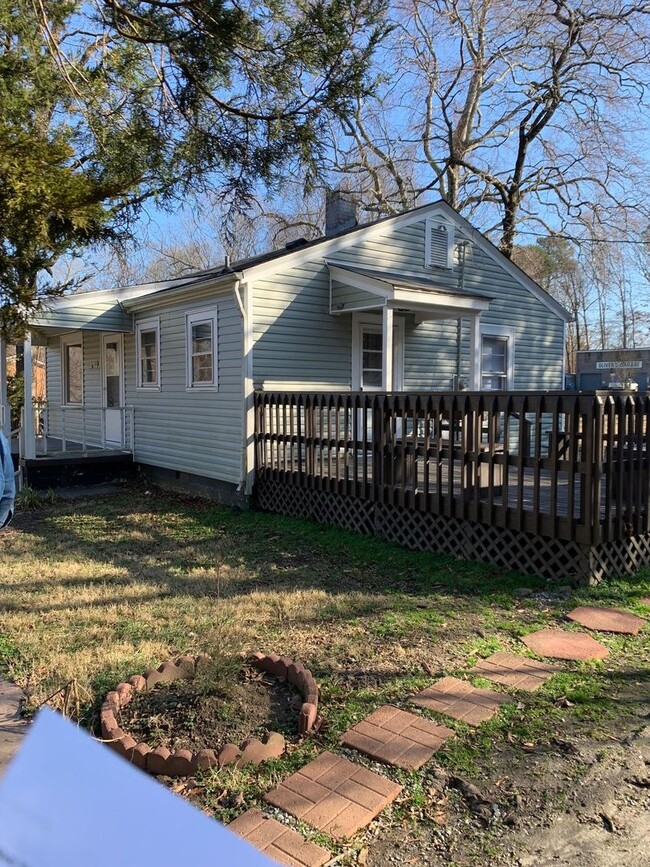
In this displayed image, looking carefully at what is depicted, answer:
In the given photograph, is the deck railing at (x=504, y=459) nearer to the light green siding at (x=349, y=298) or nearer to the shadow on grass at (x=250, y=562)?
the shadow on grass at (x=250, y=562)

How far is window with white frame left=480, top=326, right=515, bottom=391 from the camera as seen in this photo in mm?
12997

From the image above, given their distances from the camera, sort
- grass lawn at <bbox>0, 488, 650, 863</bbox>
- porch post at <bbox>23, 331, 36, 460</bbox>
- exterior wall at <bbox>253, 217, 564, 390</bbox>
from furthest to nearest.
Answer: porch post at <bbox>23, 331, 36, 460</bbox> < exterior wall at <bbox>253, 217, 564, 390</bbox> < grass lawn at <bbox>0, 488, 650, 863</bbox>

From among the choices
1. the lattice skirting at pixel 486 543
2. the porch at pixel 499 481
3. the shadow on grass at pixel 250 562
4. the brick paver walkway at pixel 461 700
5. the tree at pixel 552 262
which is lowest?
the shadow on grass at pixel 250 562

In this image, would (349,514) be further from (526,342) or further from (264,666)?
(526,342)

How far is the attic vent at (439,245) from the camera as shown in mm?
12031

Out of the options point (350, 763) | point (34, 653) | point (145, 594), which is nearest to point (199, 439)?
point (145, 594)

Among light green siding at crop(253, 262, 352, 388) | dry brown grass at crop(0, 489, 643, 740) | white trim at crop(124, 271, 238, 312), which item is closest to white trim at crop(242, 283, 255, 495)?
light green siding at crop(253, 262, 352, 388)

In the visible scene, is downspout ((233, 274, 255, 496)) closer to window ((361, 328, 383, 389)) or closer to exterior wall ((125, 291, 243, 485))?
exterior wall ((125, 291, 243, 485))

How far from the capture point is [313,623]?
4613 millimetres

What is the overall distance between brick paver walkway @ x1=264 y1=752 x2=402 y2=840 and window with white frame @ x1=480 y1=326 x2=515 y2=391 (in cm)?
1088

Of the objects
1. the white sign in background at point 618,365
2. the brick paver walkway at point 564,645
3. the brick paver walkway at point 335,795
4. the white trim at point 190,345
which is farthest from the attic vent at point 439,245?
the white sign in background at point 618,365

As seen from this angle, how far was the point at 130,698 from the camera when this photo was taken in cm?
326

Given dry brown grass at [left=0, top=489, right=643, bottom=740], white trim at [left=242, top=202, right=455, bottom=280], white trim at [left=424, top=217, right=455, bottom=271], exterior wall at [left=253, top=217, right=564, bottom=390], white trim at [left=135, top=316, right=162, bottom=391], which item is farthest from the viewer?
white trim at [left=424, top=217, right=455, bottom=271]

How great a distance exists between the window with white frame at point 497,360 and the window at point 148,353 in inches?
248
